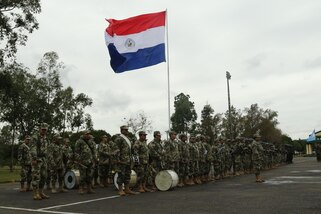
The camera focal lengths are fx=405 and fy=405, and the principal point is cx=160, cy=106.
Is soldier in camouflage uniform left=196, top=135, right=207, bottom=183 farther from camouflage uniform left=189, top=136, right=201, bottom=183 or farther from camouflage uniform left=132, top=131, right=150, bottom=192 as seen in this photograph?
camouflage uniform left=132, top=131, right=150, bottom=192

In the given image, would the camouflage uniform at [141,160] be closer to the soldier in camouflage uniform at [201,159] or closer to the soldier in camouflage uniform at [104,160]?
the soldier in camouflage uniform at [104,160]

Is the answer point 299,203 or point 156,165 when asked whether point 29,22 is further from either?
point 299,203

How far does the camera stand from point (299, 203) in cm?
936

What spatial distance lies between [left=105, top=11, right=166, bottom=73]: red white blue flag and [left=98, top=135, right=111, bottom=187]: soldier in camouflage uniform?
10.2ft

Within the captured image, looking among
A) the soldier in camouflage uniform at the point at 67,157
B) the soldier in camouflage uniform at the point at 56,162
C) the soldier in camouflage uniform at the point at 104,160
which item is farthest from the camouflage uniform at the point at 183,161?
the soldier in camouflage uniform at the point at 56,162

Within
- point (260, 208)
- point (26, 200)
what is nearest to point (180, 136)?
point (26, 200)

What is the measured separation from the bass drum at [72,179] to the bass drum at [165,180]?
145 inches

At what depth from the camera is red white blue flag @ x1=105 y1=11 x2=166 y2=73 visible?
1669cm

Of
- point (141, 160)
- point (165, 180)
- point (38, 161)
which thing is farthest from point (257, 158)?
point (38, 161)

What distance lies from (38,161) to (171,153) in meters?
5.04

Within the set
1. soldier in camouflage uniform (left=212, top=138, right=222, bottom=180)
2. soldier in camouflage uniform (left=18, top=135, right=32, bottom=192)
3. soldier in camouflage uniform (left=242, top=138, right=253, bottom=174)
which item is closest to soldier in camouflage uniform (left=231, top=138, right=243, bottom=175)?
soldier in camouflage uniform (left=242, top=138, right=253, bottom=174)

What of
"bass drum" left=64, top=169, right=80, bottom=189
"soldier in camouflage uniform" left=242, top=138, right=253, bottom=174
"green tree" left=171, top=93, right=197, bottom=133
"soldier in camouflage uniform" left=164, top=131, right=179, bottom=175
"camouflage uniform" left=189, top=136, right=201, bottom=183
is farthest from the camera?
"green tree" left=171, top=93, right=197, bottom=133

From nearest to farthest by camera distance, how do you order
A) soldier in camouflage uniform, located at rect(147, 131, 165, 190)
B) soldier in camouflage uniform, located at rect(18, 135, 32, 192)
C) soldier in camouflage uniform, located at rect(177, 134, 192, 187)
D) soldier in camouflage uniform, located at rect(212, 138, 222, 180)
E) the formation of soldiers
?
the formation of soldiers, soldier in camouflage uniform, located at rect(147, 131, 165, 190), soldier in camouflage uniform, located at rect(18, 135, 32, 192), soldier in camouflage uniform, located at rect(177, 134, 192, 187), soldier in camouflage uniform, located at rect(212, 138, 222, 180)

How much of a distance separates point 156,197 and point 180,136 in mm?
5150
